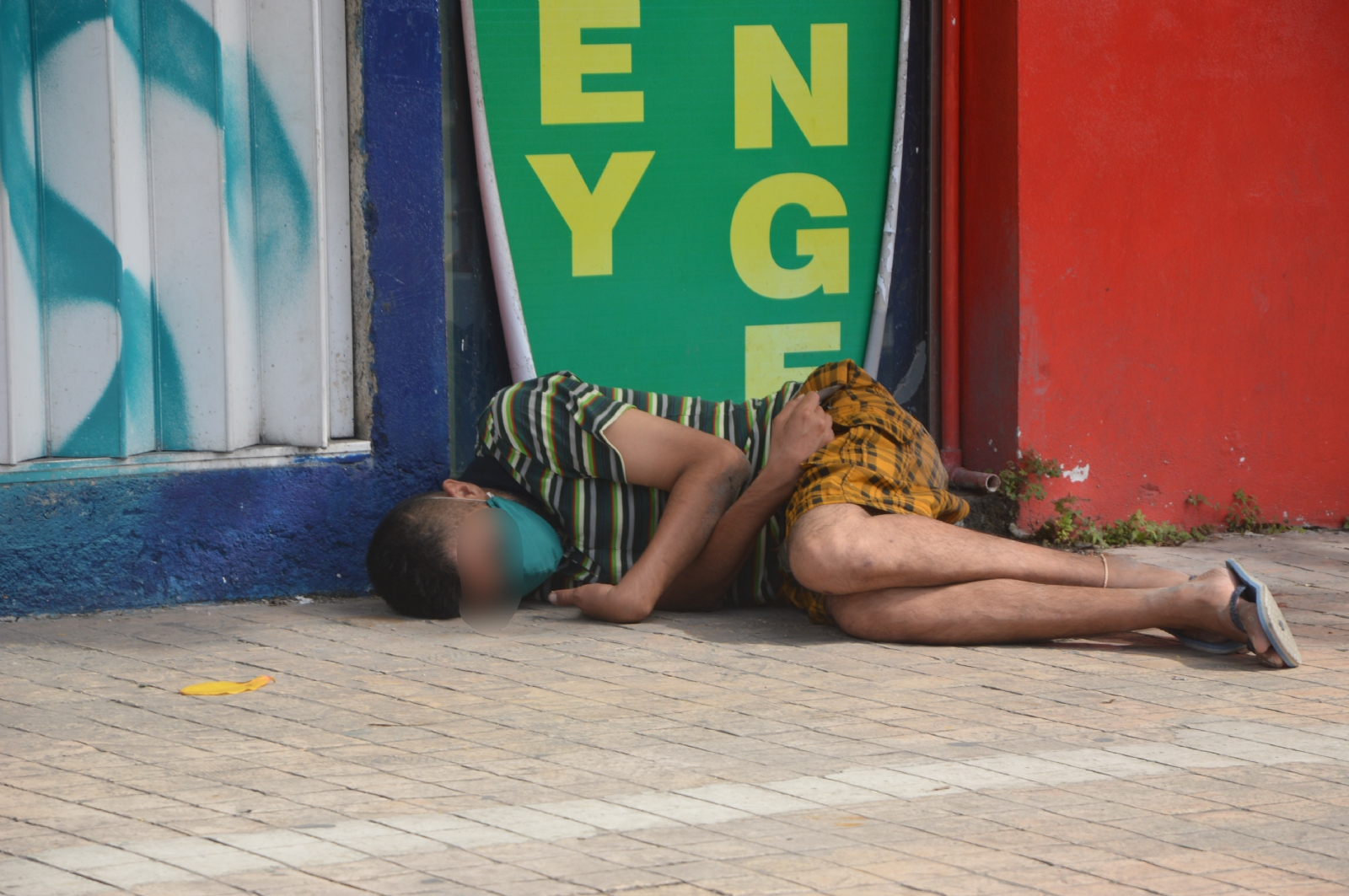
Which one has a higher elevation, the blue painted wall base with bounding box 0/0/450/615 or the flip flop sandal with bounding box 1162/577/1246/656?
the blue painted wall base with bounding box 0/0/450/615

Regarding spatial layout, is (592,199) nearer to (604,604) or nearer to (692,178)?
(692,178)

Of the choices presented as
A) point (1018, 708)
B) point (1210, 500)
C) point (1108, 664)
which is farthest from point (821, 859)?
point (1210, 500)

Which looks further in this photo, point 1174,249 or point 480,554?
point 1174,249

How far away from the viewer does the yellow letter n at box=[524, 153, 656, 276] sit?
15.8 feet

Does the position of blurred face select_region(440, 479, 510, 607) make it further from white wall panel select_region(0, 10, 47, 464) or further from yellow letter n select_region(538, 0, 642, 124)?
yellow letter n select_region(538, 0, 642, 124)

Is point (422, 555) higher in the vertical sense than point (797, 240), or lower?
lower

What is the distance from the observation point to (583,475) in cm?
399

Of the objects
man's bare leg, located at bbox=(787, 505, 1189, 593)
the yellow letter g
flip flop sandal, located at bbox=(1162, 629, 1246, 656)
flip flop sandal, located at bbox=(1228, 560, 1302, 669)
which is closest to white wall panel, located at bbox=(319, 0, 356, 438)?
the yellow letter g

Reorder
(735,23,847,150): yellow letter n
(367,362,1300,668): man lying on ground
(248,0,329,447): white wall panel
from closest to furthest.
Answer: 1. (367,362,1300,668): man lying on ground
2. (248,0,329,447): white wall panel
3. (735,23,847,150): yellow letter n

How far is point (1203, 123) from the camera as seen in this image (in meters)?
5.12

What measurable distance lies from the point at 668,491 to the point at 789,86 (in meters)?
1.82

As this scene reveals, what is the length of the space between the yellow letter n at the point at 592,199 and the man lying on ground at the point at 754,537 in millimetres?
823

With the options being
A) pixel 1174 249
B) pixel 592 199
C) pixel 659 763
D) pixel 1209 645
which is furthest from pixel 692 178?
pixel 659 763

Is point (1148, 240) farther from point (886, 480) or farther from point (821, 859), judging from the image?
point (821, 859)
